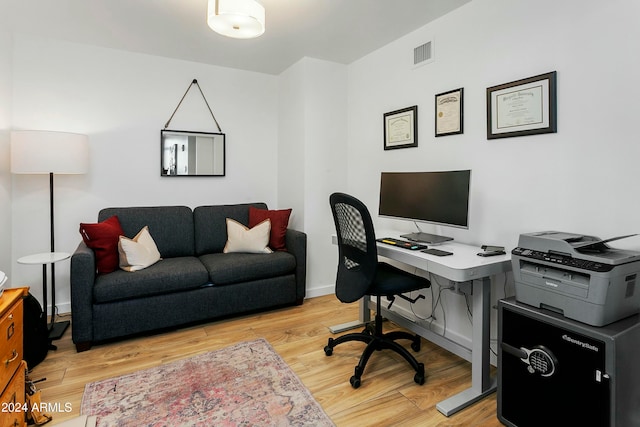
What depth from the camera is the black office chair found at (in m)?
2.03

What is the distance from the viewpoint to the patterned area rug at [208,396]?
1758 mm

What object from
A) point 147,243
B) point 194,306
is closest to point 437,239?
point 194,306

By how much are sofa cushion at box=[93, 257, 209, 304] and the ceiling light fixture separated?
177 centimetres

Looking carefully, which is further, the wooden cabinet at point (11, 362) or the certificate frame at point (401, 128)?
the certificate frame at point (401, 128)

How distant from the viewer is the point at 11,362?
150 centimetres

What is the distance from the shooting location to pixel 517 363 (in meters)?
1.68

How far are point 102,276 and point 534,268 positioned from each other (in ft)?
9.12

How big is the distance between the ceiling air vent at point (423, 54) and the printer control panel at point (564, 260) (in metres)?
1.75

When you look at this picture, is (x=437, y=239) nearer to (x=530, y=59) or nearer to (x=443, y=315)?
(x=443, y=315)

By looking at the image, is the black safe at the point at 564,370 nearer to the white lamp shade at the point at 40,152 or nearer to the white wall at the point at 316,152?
the white wall at the point at 316,152

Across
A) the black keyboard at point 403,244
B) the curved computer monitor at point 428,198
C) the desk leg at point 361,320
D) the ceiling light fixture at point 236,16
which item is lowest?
the desk leg at point 361,320

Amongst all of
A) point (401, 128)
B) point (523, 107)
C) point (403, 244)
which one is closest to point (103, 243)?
point (403, 244)

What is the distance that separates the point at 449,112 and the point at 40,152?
9.94ft

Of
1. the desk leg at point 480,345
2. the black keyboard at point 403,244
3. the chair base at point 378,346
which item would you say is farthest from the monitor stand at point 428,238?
the chair base at point 378,346
